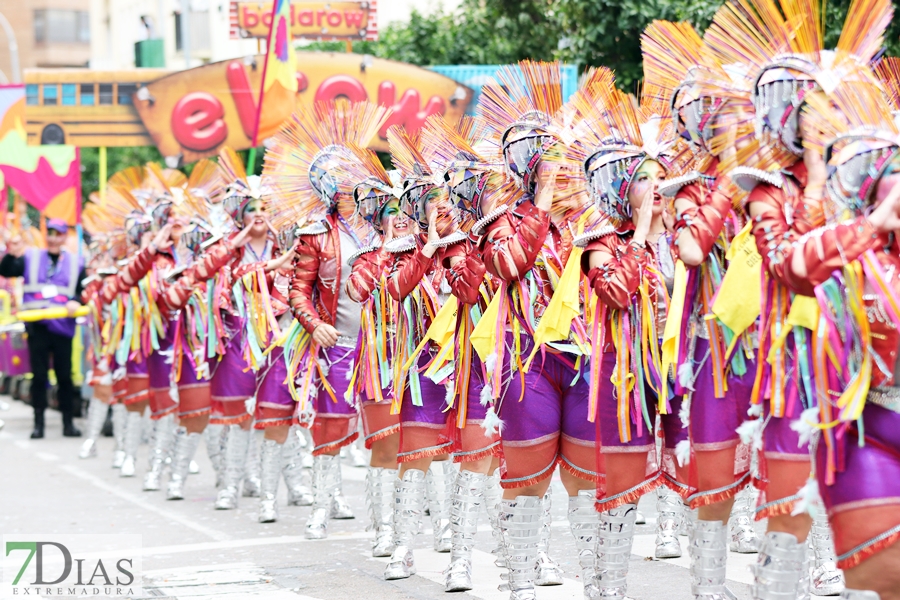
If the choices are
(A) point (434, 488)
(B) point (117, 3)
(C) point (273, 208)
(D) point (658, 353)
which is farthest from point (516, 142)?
(B) point (117, 3)

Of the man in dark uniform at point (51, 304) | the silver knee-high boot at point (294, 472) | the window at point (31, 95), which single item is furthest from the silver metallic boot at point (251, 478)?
the window at point (31, 95)

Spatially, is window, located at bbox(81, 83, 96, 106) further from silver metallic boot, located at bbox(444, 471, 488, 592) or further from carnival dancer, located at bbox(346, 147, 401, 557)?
silver metallic boot, located at bbox(444, 471, 488, 592)

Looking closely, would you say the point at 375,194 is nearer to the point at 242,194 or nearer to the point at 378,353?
the point at 378,353

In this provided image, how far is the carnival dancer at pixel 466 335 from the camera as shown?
19.2ft

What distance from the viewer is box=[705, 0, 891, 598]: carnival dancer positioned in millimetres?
3986

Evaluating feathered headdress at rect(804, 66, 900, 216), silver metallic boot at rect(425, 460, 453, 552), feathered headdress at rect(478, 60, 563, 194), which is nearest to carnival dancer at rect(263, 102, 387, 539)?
silver metallic boot at rect(425, 460, 453, 552)

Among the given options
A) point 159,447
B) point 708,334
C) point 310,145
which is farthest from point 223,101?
point 708,334

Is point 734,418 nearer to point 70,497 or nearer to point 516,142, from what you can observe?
point 516,142

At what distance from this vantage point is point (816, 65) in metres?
4.03

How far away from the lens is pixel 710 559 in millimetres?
4797

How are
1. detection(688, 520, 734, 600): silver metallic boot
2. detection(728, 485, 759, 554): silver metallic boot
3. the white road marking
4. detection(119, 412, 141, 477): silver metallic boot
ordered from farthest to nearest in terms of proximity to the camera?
detection(119, 412, 141, 477): silver metallic boot < the white road marking < detection(728, 485, 759, 554): silver metallic boot < detection(688, 520, 734, 600): silver metallic boot

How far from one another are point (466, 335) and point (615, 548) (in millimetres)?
1342

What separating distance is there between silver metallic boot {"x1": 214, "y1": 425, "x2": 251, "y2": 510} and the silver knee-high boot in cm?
30

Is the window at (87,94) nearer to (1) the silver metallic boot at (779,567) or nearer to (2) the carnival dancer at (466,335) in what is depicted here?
(2) the carnival dancer at (466,335)
